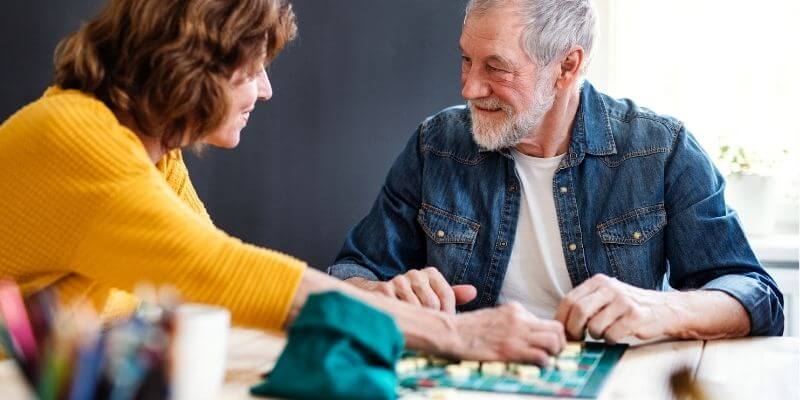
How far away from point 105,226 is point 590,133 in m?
1.19

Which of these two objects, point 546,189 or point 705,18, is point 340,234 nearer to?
point 546,189

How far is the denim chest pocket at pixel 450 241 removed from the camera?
2268 millimetres

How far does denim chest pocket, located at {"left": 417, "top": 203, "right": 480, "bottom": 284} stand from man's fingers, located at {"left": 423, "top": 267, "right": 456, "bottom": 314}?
→ 0.43 metres

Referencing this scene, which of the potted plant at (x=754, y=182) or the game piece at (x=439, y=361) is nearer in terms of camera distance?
the game piece at (x=439, y=361)

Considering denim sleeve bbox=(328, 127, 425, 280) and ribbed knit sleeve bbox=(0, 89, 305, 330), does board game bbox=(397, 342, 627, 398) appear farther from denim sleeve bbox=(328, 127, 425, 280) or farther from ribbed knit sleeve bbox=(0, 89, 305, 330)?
denim sleeve bbox=(328, 127, 425, 280)

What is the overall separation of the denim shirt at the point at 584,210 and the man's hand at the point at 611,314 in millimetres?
332

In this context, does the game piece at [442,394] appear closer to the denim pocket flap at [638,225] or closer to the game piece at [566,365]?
the game piece at [566,365]

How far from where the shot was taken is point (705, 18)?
128 inches

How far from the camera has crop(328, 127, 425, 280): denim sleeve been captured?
2301mm

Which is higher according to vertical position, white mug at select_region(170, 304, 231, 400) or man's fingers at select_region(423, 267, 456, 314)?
white mug at select_region(170, 304, 231, 400)

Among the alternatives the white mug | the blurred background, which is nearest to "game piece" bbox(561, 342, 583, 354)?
the white mug

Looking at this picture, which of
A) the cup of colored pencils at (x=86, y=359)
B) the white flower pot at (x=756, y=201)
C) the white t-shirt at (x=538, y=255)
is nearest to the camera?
the cup of colored pencils at (x=86, y=359)

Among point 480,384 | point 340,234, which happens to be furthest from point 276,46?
point 340,234

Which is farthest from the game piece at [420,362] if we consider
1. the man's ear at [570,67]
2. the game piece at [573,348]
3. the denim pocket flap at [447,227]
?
the man's ear at [570,67]
